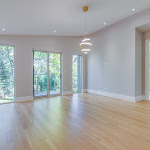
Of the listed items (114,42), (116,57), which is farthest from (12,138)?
(114,42)

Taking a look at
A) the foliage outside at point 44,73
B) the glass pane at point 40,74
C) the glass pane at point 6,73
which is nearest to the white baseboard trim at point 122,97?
the foliage outside at point 44,73

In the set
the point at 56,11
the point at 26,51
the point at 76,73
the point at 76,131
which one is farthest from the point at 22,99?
the point at 56,11

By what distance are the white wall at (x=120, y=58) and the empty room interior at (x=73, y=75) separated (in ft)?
0.12

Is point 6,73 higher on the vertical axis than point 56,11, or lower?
lower

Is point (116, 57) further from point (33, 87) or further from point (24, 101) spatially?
point (24, 101)

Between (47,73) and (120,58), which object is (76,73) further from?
(120,58)

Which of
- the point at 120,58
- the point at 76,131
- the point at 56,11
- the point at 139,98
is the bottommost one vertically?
the point at 76,131

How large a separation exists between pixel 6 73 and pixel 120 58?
508cm

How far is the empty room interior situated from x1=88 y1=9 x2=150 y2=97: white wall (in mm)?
38

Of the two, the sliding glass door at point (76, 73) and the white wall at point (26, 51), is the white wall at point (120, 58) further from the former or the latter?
the white wall at point (26, 51)

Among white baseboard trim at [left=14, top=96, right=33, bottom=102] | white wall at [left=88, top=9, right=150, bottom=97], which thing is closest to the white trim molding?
white baseboard trim at [left=14, top=96, right=33, bottom=102]

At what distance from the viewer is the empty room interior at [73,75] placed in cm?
211

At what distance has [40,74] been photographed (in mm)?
5270

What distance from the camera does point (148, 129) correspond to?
90.1 inches
